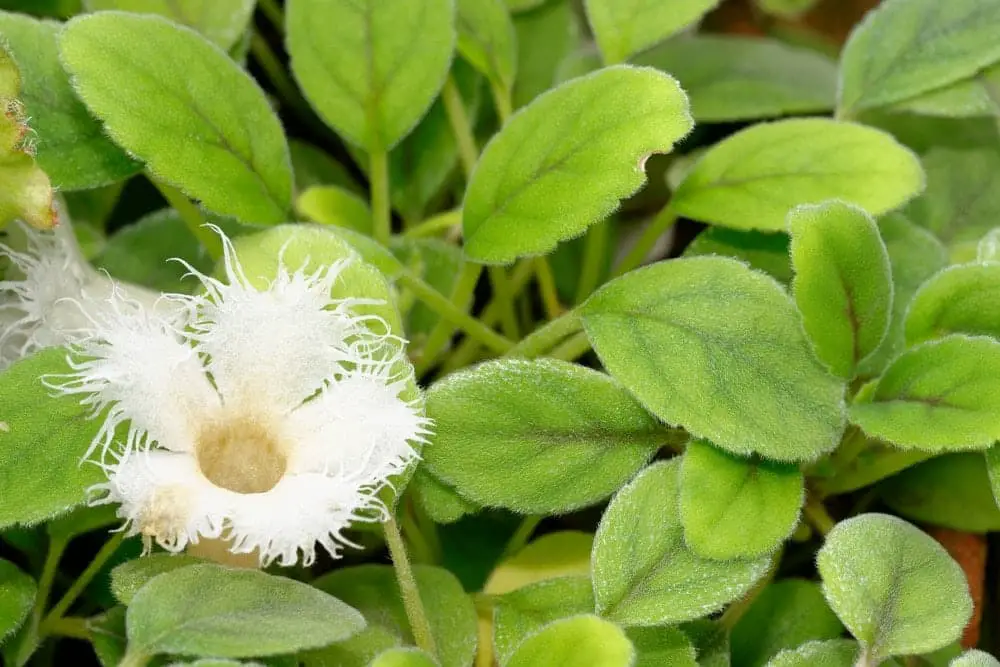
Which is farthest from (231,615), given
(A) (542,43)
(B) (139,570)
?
(A) (542,43)

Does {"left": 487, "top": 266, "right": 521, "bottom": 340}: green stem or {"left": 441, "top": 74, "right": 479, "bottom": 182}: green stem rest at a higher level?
{"left": 441, "top": 74, "right": 479, "bottom": 182}: green stem

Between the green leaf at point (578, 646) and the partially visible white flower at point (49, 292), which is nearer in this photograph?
the green leaf at point (578, 646)

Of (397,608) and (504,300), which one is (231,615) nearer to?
(397,608)

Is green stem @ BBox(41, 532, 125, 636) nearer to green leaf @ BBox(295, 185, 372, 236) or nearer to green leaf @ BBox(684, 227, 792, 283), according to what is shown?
green leaf @ BBox(295, 185, 372, 236)

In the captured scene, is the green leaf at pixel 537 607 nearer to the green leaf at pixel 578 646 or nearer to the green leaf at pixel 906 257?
the green leaf at pixel 578 646

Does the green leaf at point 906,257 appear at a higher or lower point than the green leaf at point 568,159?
lower

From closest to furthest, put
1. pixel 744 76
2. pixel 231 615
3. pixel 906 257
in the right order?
pixel 231 615 < pixel 906 257 < pixel 744 76

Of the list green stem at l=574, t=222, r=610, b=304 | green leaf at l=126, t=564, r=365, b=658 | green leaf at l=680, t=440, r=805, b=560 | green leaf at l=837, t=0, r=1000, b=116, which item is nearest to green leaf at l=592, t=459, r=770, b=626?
green leaf at l=680, t=440, r=805, b=560

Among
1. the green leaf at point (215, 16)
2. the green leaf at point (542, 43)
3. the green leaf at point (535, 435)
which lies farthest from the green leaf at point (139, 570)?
the green leaf at point (542, 43)
